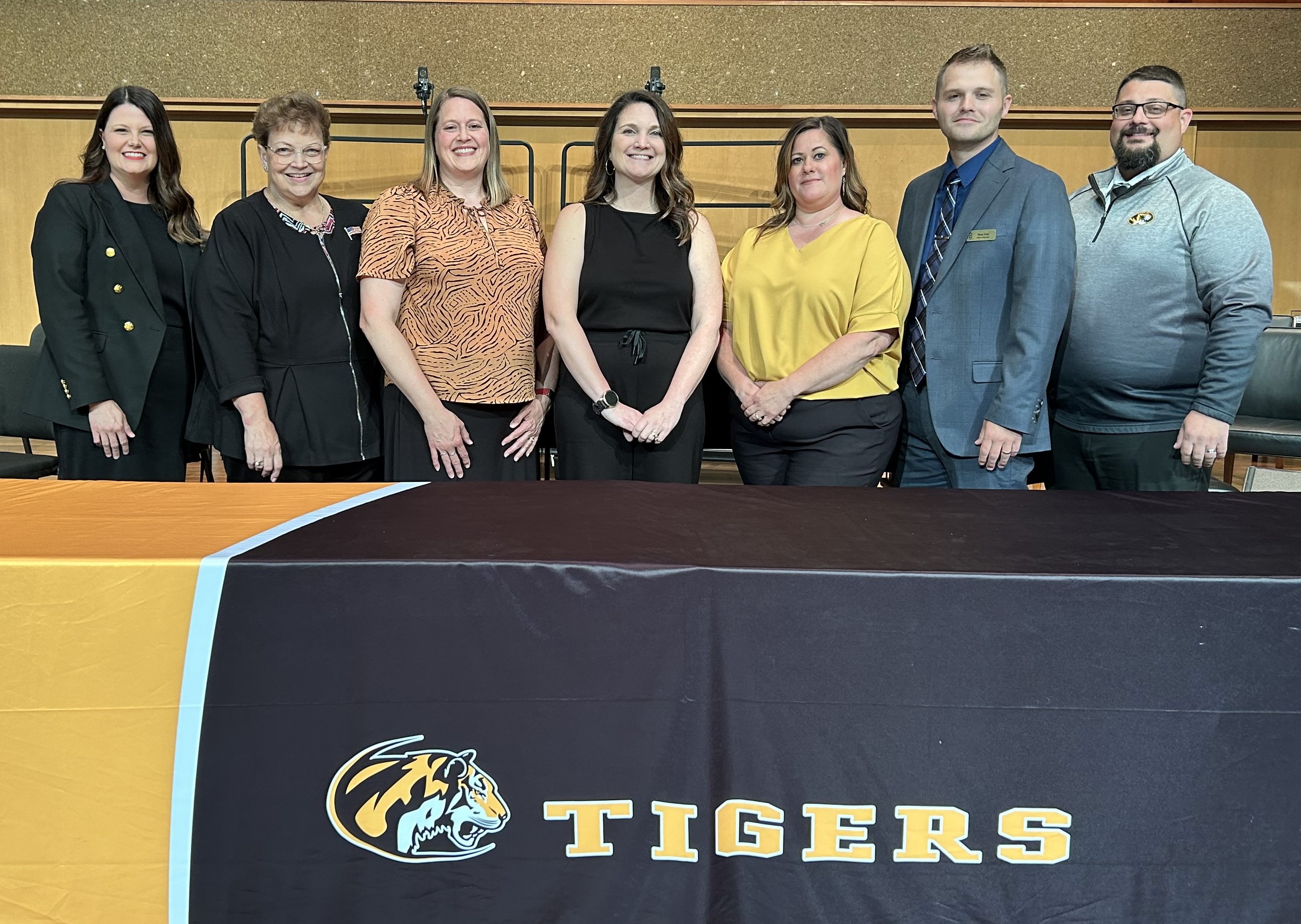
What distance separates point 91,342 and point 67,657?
144 cm

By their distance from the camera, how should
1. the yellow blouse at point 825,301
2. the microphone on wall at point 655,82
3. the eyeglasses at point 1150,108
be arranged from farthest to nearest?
the microphone on wall at point 655,82
the eyeglasses at point 1150,108
the yellow blouse at point 825,301

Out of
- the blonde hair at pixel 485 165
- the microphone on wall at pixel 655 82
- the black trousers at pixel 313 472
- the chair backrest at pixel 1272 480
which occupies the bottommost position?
the chair backrest at pixel 1272 480

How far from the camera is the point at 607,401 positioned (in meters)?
2.23

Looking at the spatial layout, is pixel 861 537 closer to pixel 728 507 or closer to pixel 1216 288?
pixel 728 507

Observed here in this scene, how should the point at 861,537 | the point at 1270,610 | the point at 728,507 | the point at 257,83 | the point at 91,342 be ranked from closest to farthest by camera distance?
the point at 1270,610 < the point at 861,537 < the point at 728,507 < the point at 91,342 < the point at 257,83

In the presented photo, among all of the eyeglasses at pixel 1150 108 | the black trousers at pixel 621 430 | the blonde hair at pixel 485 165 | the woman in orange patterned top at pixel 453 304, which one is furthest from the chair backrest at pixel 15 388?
the eyeglasses at pixel 1150 108

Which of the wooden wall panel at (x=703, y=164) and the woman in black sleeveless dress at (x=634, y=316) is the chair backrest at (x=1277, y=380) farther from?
the woman in black sleeveless dress at (x=634, y=316)

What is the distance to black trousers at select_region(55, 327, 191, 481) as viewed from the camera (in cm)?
241

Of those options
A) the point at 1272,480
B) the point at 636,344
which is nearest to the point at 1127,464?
the point at 636,344

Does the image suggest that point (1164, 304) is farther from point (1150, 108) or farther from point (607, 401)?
point (607, 401)

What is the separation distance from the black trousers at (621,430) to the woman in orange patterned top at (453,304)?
15cm

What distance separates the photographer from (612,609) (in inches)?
46.0

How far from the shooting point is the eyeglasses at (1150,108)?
237 centimetres

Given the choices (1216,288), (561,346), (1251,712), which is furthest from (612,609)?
(1216,288)
